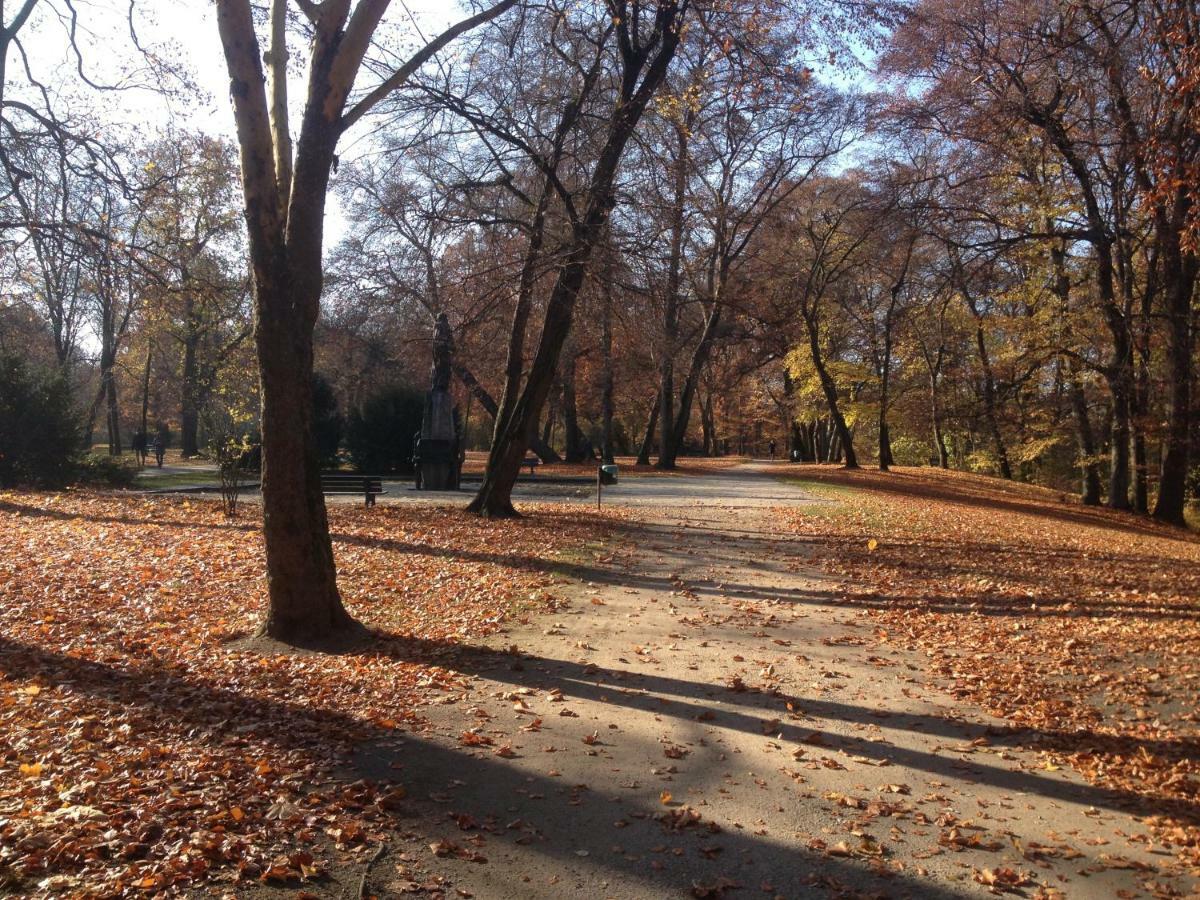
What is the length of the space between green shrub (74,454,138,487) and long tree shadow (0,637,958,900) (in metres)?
16.9

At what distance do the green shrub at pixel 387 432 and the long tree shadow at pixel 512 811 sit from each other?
2433 cm

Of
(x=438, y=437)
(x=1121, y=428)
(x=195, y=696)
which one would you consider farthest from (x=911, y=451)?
(x=195, y=696)

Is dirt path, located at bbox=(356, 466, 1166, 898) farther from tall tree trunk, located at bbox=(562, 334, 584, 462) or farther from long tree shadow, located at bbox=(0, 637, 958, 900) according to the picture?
tall tree trunk, located at bbox=(562, 334, 584, 462)

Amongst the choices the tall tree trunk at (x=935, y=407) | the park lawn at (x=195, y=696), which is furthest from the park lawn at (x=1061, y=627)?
the tall tree trunk at (x=935, y=407)

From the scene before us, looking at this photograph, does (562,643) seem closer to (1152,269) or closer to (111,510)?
(111,510)

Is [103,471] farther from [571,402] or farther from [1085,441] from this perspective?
[1085,441]

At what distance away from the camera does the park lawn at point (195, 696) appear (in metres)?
3.81

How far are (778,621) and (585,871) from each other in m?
5.27

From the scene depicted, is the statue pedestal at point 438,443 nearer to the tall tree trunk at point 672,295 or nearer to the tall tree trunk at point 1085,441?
the tall tree trunk at point 672,295

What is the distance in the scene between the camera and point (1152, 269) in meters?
21.6

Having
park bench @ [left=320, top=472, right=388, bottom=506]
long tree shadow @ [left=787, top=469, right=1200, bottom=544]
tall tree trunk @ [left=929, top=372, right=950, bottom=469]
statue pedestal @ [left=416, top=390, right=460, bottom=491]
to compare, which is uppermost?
tall tree trunk @ [left=929, top=372, right=950, bottom=469]

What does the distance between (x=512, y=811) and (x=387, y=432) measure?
26.8 m

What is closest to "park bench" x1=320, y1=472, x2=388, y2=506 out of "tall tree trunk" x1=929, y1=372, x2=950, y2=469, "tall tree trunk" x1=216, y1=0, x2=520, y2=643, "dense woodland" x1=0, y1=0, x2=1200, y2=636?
"dense woodland" x1=0, y1=0, x2=1200, y2=636

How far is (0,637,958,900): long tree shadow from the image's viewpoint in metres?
3.85
